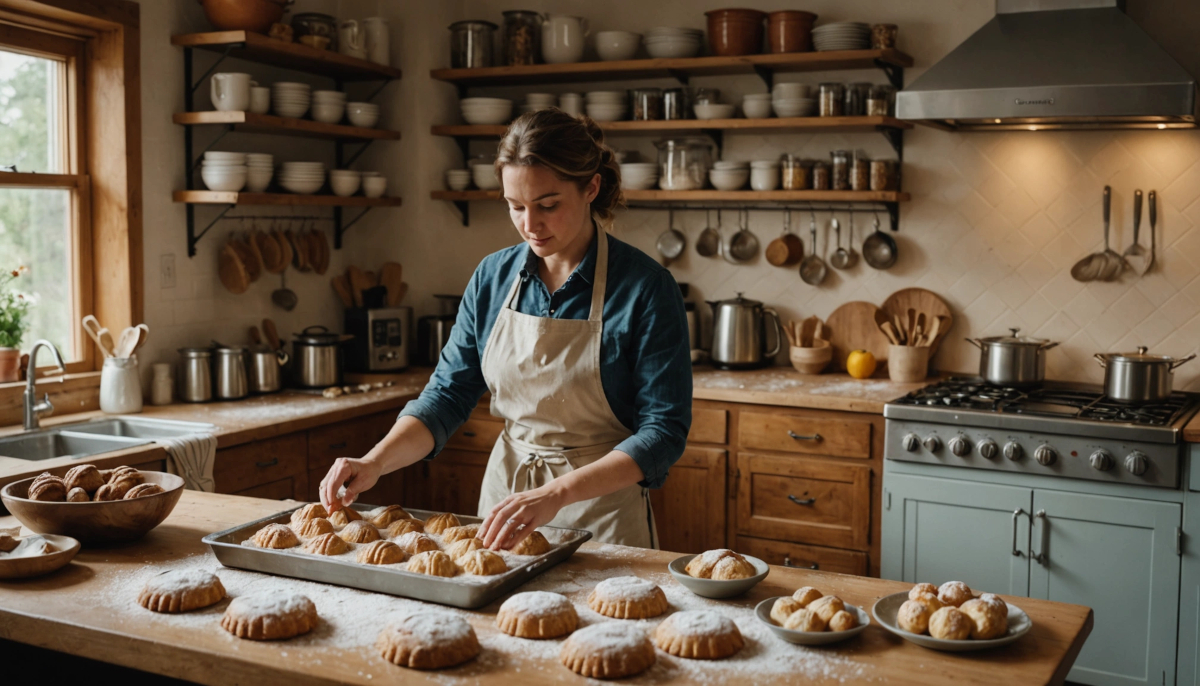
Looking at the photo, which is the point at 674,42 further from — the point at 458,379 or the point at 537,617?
the point at 537,617

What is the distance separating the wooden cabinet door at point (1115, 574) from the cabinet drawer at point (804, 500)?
1.85ft

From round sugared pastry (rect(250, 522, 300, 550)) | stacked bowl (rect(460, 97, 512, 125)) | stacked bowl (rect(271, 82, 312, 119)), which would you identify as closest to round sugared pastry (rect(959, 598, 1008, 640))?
round sugared pastry (rect(250, 522, 300, 550))

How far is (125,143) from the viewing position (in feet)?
11.5

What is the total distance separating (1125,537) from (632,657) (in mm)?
2274

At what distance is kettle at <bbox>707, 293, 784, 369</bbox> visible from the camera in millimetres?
4156

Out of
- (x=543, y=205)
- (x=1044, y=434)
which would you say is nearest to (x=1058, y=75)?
(x=1044, y=434)

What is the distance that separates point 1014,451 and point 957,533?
320mm

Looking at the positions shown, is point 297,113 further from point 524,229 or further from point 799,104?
point 524,229

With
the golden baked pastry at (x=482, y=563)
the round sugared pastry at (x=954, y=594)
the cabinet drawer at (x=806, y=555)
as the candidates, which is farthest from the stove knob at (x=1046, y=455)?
the golden baked pastry at (x=482, y=563)

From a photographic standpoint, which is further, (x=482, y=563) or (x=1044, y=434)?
(x=1044, y=434)

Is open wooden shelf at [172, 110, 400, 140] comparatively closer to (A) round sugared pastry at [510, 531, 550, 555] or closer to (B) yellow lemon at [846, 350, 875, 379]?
(B) yellow lemon at [846, 350, 875, 379]

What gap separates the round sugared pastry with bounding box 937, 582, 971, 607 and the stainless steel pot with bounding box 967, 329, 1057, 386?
2.25 meters

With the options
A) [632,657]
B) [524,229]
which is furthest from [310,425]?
[632,657]

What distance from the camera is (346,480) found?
2043 millimetres
